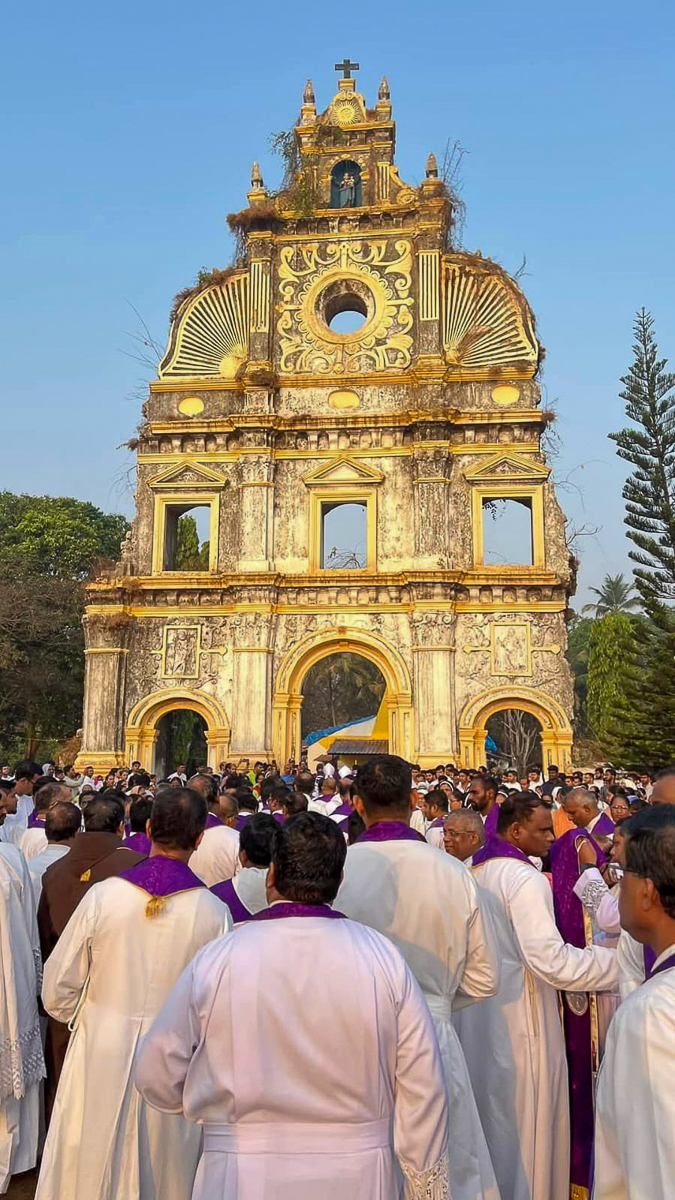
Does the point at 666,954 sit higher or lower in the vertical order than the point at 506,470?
lower

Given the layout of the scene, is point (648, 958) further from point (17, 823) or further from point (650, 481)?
point (650, 481)

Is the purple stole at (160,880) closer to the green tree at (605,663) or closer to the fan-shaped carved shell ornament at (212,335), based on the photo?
the fan-shaped carved shell ornament at (212,335)

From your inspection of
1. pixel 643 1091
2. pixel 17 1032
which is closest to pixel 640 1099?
pixel 643 1091

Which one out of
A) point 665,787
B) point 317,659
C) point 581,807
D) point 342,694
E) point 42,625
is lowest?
point 581,807

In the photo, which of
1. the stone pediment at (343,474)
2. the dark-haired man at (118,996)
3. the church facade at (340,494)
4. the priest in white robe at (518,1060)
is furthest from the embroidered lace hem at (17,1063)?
the stone pediment at (343,474)

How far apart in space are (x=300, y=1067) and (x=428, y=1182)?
1.64ft

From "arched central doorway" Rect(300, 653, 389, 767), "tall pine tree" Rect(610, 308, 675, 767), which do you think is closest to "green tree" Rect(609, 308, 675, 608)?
"tall pine tree" Rect(610, 308, 675, 767)

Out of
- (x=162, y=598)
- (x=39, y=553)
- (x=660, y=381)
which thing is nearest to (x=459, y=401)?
(x=660, y=381)

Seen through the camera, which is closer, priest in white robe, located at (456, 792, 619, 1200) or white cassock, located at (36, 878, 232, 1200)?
white cassock, located at (36, 878, 232, 1200)

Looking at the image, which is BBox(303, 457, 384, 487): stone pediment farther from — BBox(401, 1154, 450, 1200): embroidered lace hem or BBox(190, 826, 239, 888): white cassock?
BBox(401, 1154, 450, 1200): embroidered lace hem

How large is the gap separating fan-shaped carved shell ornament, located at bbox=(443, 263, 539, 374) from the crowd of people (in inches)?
722

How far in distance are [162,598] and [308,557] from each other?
138 inches

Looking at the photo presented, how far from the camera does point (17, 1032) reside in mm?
4719

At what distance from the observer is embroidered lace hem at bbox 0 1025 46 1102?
4680 millimetres
